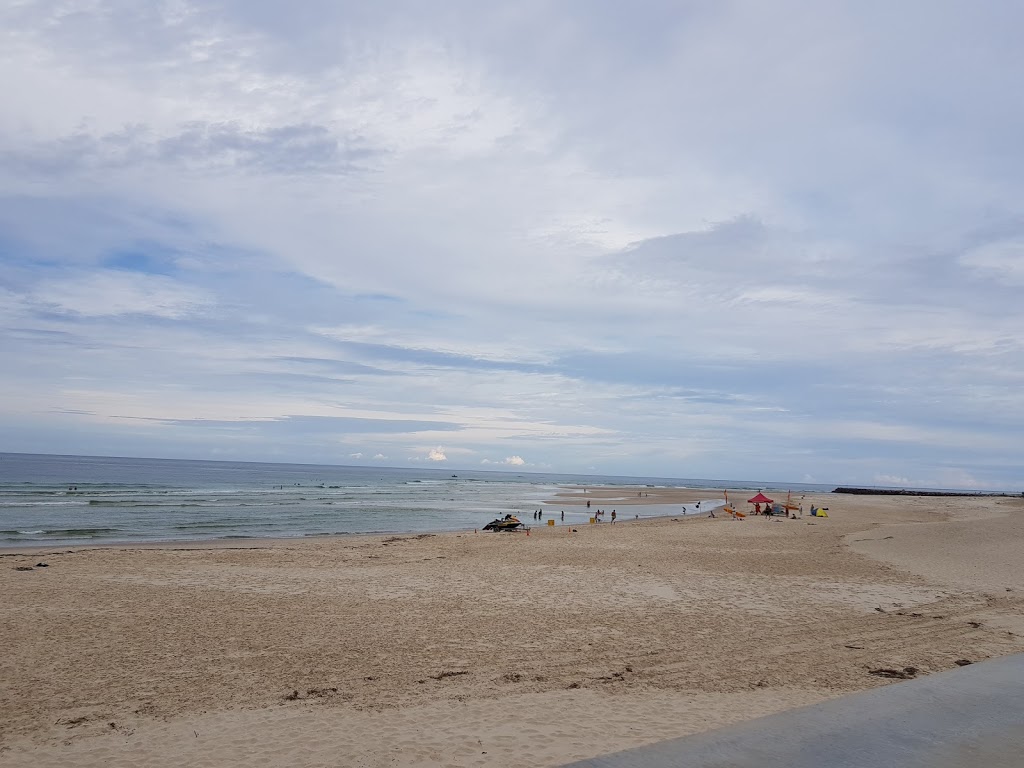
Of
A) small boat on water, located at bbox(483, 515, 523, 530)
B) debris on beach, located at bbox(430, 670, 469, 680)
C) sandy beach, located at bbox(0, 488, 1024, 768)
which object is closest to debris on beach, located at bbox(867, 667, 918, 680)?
sandy beach, located at bbox(0, 488, 1024, 768)

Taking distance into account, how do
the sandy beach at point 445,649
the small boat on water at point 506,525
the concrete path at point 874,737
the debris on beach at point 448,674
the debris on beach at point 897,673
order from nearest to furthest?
the concrete path at point 874,737 → the sandy beach at point 445,649 → the debris on beach at point 897,673 → the debris on beach at point 448,674 → the small boat on water at point 506,525

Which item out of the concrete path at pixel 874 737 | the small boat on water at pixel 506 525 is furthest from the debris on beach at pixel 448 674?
the small boat on water at pixel 506 525

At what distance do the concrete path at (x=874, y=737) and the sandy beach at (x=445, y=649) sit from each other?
2.67 m

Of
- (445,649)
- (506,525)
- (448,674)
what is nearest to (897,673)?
(448,674)

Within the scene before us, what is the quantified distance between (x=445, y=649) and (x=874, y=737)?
7.08 m

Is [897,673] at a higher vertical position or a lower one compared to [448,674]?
higher

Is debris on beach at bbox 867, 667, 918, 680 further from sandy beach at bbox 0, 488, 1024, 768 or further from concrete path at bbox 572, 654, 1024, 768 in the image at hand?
concrete path at bbox 572, 654, 1024, 768

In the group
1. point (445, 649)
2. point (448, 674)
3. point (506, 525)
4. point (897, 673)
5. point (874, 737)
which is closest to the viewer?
point (874, 737)

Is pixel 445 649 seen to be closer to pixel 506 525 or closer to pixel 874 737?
pixel 874 737

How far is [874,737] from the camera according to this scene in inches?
134

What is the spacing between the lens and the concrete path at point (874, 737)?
304 centimetres

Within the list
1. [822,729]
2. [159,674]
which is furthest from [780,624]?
[159,674]

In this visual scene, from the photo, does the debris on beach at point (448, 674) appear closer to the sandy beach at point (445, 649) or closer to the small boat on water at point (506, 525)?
the sandy beach at point (445, 649)

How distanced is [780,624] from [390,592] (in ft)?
25.0
